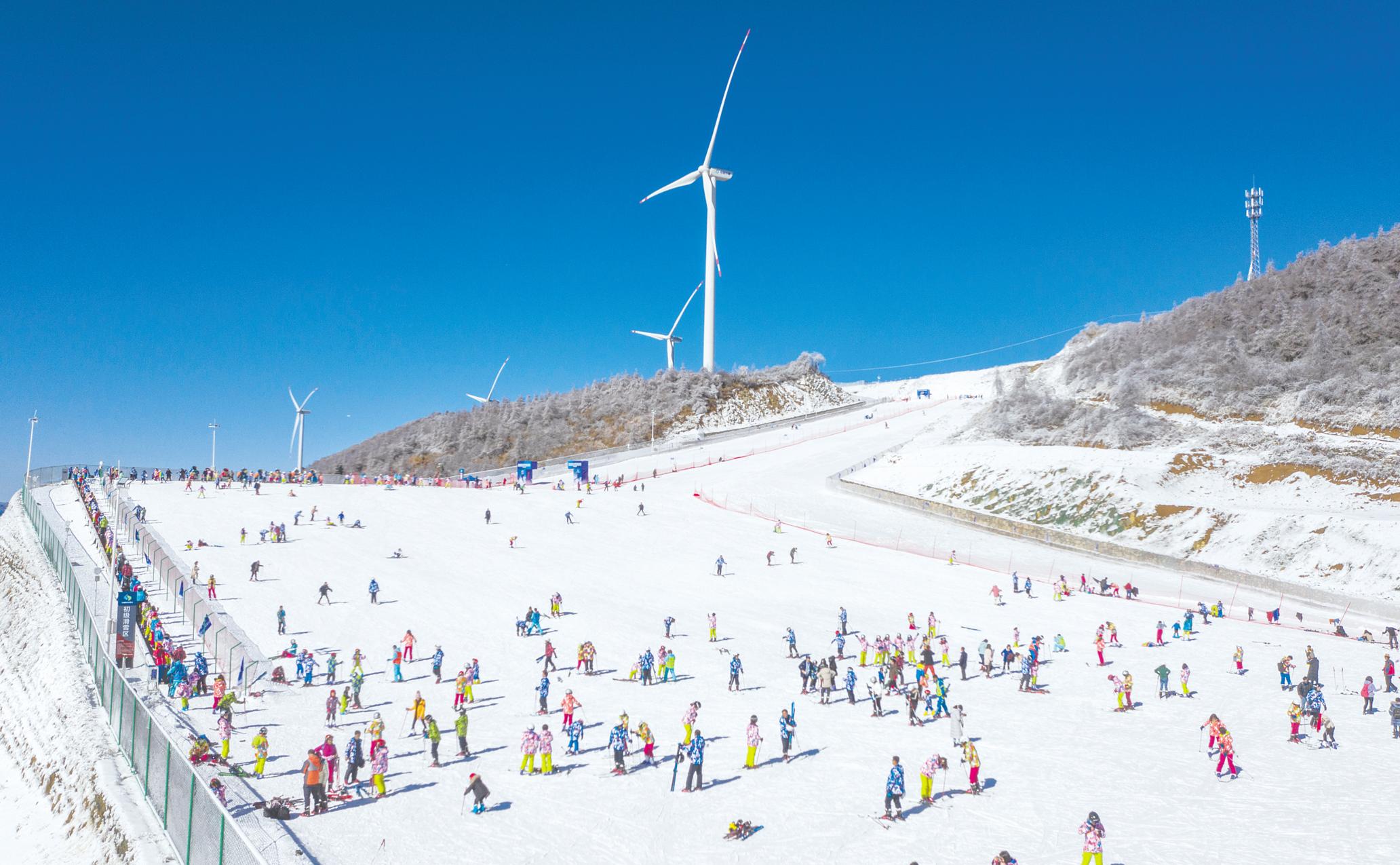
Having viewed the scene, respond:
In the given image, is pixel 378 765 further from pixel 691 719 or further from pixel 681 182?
pixel 681 182

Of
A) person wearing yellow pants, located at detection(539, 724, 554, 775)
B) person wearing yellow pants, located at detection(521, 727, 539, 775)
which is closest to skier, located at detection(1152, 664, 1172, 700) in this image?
person wearing yellow pants, located at detection(539, 724, 554, 775)

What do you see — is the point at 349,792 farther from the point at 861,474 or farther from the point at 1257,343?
the point at 1257,343

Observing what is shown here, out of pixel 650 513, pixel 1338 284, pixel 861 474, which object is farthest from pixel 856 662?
pixel 1338 284

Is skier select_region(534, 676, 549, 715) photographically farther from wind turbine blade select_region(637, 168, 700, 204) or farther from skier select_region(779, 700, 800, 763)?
wind turbine blade select_region(637, 168, 700, 204)

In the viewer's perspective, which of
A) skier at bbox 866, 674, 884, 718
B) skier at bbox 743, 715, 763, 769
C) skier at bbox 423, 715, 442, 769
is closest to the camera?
skier at bbox 423, 715, 442, 769

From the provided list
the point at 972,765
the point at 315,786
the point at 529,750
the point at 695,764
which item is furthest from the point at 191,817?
the point at 972,765

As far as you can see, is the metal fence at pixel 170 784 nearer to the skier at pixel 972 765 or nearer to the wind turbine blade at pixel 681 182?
the skier at pixel 972 765

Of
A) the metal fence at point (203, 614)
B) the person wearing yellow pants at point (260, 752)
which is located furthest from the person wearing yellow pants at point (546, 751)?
the metal fence at point (203, 614)
